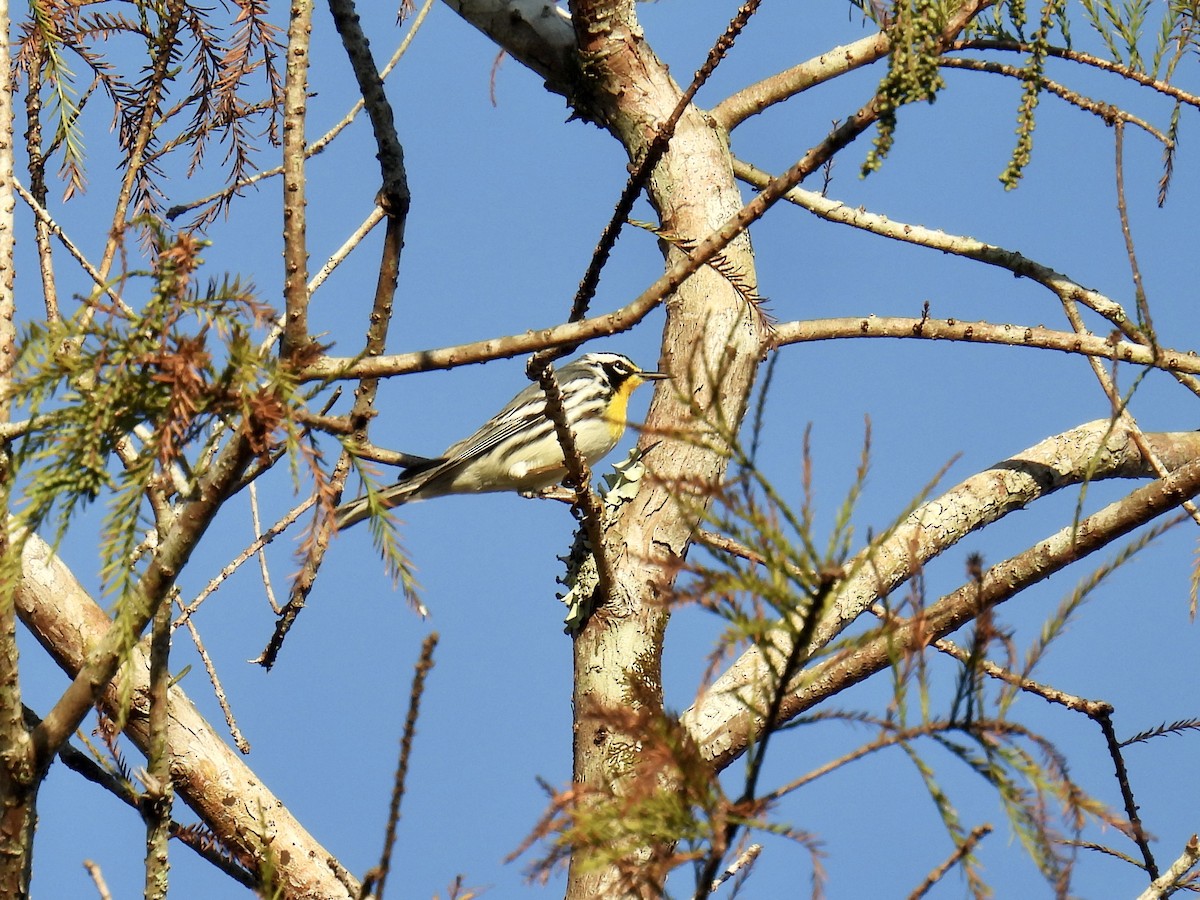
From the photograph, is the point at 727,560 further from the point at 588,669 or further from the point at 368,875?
the point at 588,669

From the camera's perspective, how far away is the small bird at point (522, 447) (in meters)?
6.33

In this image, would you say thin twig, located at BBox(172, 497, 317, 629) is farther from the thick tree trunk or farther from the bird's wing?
the bird's wing

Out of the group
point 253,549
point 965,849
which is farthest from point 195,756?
point 965,849

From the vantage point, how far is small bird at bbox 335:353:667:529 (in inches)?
249

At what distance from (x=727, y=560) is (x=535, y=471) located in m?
4.83

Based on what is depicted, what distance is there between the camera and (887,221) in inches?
180

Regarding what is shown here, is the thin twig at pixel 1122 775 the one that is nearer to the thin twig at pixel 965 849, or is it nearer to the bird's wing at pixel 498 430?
the thin twig at pixel 965 849

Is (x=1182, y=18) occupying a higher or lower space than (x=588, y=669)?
higher

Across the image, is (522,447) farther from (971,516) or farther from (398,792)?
(398,792)

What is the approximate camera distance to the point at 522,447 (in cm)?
645

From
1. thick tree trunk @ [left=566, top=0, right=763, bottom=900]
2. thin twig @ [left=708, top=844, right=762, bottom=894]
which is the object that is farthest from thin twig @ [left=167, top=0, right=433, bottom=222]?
thin twig @ [left=708, top=844, right=762, bottom=894]

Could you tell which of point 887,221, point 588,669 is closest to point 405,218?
point 588,669

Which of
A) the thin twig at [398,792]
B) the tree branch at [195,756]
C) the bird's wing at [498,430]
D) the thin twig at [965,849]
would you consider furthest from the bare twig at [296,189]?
the bird's wing at [498,430]

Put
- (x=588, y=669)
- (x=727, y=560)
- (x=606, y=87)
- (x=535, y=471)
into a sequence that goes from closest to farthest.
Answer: (x=727, y=560) < (x=588, y=669) < (x=606, y=87) < (x=535, y=471)
